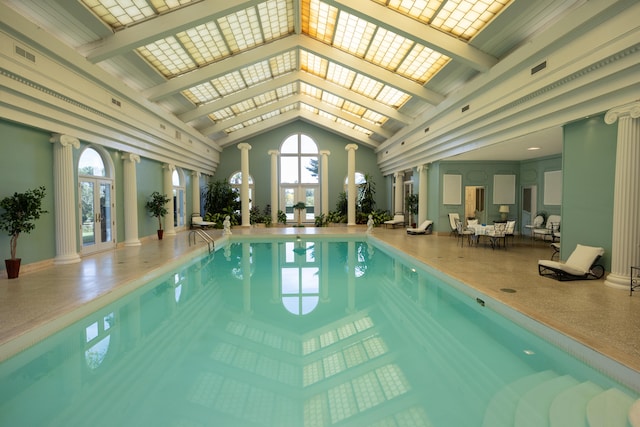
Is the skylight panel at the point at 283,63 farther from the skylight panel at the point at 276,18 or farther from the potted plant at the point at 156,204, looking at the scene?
the potted plant at the point at 156,204

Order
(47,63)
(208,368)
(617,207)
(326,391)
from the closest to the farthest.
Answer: (326,391), (208,368), (617,207), (47,63)

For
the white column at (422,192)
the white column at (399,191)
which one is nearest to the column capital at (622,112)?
the white column at (422,192)

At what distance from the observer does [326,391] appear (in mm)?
3271

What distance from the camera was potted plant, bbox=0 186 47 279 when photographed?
621 cm

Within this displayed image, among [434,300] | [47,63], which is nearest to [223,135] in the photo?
[47,63]

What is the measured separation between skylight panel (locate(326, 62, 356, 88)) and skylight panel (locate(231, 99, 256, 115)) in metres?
4.21

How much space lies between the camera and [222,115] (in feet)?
55.3

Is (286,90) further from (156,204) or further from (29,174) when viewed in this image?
(29,174)

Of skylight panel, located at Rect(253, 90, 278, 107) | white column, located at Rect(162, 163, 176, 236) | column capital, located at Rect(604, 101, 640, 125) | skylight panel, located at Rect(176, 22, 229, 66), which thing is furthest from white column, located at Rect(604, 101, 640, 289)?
skylight panel, located at Rect(253, 90, 278, 107)

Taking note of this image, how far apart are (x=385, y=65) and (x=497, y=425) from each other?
10636mm

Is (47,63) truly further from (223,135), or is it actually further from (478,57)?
Result: (223,135)

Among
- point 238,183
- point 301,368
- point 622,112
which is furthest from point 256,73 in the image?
point 301,368

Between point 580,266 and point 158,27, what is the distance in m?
9.39

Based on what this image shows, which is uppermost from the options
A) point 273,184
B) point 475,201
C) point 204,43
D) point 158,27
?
point 204,43
